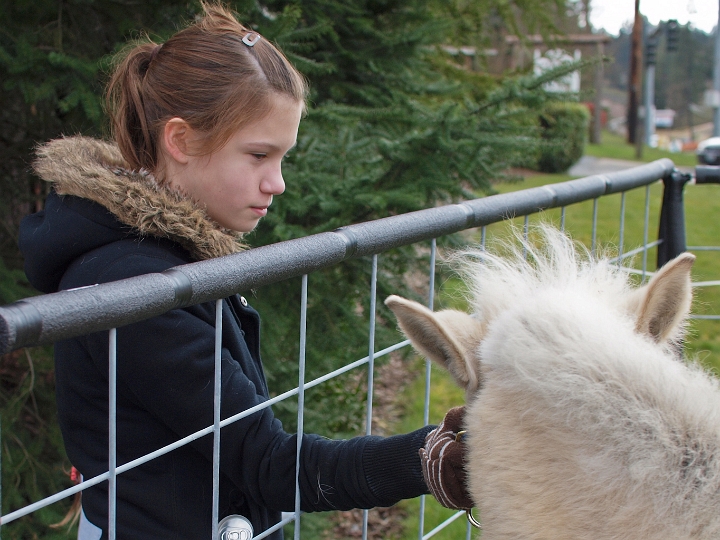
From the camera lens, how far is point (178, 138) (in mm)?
1830

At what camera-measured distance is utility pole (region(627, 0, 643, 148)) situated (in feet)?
92.1

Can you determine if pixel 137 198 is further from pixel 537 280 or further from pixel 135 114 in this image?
pixel 537 280

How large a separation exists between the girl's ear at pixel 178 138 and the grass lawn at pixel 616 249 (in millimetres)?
723

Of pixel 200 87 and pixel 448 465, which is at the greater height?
pixel 200 87

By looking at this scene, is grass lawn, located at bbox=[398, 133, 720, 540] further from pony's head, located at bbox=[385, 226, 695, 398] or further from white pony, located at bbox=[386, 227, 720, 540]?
white pony, located at bbox=[386, 227, 720, 540]

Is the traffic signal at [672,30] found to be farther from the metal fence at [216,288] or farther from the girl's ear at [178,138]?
the girl's ear at [178,138]

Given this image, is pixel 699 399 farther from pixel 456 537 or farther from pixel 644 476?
pixel 456 537

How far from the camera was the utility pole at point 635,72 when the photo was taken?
92.1 ft

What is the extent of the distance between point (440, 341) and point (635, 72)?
106ft

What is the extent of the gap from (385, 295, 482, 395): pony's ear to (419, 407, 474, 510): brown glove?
0.10m

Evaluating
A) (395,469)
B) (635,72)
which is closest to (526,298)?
(395,469)

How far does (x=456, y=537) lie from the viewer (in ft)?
13.8

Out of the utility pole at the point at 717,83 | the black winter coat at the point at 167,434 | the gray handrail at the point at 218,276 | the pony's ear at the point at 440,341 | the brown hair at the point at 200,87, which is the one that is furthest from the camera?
the utility pole at the point at 717,83

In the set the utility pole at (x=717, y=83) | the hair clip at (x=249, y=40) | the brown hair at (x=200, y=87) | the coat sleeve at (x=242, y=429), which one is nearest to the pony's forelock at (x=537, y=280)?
the coat sleeve at (x=242, y=429)
